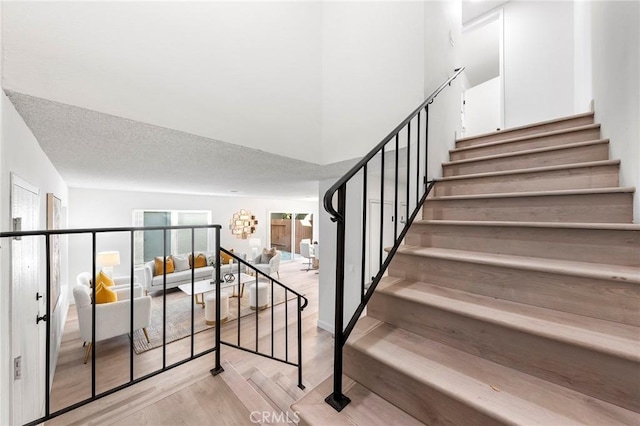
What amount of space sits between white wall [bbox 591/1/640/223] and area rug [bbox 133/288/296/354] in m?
4.79

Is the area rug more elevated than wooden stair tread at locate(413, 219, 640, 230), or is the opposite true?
wooden stair tread at locate(413, 219, 640, 230)

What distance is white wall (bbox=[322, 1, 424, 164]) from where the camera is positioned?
7.02 feet

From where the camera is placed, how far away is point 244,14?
6.56 feet

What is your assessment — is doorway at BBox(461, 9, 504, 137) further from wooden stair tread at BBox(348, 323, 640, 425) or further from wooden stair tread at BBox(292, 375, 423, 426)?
wooden stair tread at BBox(292, 375, 423, 426)

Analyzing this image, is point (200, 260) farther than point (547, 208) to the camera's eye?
Yes

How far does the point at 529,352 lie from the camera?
38.2 inches

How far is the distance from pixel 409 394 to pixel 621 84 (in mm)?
2185

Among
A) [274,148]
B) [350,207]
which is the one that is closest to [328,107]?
[274,148]

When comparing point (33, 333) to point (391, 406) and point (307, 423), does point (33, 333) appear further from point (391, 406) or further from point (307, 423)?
point (391, 406)

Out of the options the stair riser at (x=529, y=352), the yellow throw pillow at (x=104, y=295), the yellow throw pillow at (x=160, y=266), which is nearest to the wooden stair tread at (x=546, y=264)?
the stair riser at (x=529, y=352)

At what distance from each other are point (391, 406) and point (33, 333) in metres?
2.58

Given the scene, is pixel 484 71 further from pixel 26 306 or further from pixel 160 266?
pixel 160 266

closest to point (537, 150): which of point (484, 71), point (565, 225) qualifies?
point (565, 225)

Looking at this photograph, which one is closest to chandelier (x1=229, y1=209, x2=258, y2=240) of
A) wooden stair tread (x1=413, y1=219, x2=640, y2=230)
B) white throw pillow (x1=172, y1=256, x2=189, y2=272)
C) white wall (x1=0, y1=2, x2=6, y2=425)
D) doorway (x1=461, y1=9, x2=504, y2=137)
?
white throw pillow (x1=172, y1=256, x2=189, y2=272)
